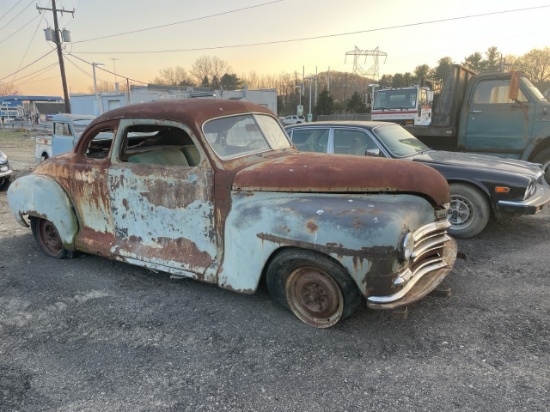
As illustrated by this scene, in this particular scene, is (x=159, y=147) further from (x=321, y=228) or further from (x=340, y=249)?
(x=340, y=249)

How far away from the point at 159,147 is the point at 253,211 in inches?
80.2

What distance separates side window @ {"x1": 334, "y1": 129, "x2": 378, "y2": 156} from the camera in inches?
235

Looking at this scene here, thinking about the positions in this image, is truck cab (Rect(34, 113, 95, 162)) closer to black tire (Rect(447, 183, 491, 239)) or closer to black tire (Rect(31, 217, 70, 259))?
black tire (Rect(31, 217, 70, 259))

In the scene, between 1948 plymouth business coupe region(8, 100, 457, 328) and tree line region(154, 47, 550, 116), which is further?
tree line region(154, 47, 550, 116)

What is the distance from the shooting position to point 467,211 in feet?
17.6

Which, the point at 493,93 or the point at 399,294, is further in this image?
the point at 493,93

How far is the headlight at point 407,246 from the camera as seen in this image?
2.79 metres

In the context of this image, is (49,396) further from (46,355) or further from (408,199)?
(408,199)

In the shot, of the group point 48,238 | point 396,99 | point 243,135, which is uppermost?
point 396,99

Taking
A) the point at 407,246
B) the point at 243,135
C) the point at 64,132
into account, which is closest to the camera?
the point at 407,246

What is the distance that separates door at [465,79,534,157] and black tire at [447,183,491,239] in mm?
3092

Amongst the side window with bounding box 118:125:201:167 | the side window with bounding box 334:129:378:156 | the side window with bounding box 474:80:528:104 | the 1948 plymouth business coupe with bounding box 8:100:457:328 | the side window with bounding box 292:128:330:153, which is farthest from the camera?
the side window with bounding box 474:80:528:104

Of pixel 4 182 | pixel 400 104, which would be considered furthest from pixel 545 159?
pixel 4 182

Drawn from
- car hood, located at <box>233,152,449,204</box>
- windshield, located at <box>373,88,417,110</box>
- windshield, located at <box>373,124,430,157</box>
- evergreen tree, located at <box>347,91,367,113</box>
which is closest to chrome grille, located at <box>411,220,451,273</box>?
car hood, located at <box>233,152,449,204</box>
